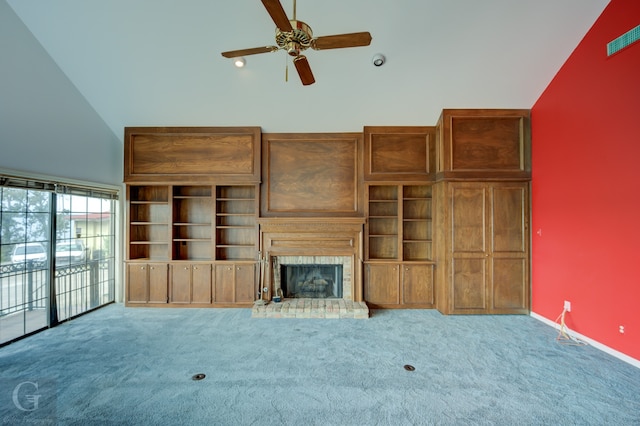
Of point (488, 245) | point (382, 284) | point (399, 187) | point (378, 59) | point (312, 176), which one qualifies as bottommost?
point (382, 284)

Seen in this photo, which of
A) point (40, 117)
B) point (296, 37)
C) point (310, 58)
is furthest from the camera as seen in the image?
point (310, 58)

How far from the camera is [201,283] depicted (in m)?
4.35

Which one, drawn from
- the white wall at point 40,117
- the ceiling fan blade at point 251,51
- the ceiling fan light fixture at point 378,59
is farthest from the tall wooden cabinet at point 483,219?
the white wall at point 40,117

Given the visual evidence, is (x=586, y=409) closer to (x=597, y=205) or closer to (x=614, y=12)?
(x=597, y=205)

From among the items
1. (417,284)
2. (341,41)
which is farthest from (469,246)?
(341,41)

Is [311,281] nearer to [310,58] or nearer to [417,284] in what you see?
[417,284]

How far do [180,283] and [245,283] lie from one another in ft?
3.52

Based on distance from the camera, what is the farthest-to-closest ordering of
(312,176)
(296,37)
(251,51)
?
(312,176) < (251,51) < (296,37)

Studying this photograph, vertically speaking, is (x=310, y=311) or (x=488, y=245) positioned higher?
(x=488, y=245)

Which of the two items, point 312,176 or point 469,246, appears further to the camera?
point 312,176

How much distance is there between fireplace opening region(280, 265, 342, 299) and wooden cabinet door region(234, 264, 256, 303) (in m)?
0.48

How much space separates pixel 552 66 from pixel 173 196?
5843 mm

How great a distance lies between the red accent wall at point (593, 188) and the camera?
9.18ft

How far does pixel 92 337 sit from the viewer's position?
3.29m
